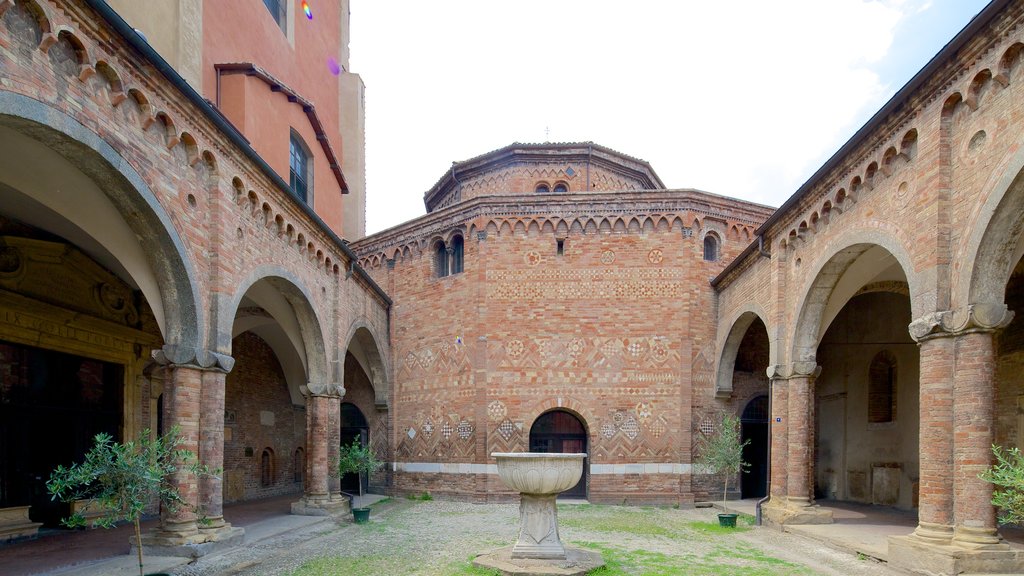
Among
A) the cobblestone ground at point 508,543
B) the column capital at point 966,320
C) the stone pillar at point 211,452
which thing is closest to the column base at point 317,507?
the cobblestone ground at point 508,543

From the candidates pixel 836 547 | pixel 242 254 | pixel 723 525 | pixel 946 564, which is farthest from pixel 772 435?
pixel 242 254

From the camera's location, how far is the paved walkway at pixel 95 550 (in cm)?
798

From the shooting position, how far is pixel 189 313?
8.65m

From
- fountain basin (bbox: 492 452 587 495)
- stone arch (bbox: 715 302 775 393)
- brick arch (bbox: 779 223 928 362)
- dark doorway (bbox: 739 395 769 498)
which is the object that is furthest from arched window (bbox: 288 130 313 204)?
dark doorway (bbox: 739 395 769 498)

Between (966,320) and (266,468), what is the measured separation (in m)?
16.2

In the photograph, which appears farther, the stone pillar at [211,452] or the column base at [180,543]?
the stone pillar at [211,452]

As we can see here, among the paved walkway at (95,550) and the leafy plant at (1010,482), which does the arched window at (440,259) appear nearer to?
the paved walkway at (95,550)

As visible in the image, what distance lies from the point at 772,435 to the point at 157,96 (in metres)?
11.5

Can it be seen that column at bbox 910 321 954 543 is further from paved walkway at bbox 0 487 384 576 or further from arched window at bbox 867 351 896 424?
paved walkway at bbox 0 487 384 576

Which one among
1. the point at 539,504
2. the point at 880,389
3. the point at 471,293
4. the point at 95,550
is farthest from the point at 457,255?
the point at 95,550

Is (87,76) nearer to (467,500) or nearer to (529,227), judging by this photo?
(529,227)

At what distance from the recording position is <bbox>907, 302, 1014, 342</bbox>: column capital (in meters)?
7.37

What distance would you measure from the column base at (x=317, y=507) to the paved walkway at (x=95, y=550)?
0.79ft

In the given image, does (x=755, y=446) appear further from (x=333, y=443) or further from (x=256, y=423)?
(x=256, y=423)
